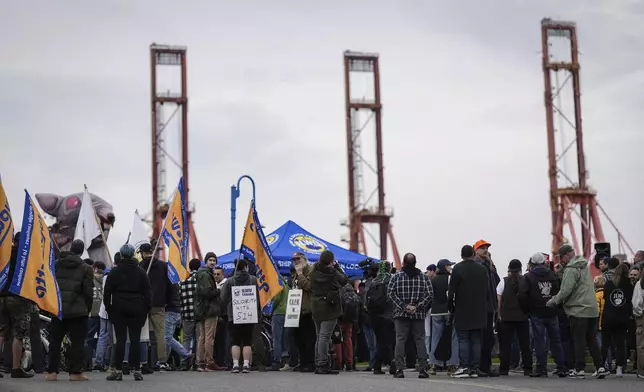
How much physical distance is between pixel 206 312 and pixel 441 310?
349 centimetres

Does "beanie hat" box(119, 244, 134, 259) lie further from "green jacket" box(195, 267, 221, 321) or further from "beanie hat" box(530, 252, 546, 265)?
"beanie hat" box(530, 252, 546, 265)

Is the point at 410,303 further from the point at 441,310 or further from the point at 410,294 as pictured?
the point at 441,310

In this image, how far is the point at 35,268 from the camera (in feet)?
44.3

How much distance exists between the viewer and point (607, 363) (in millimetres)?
17531

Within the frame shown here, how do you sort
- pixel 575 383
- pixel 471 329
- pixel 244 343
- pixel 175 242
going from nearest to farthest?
pixel 575 383 < pixel 471 329 < pixel 244 343 < pixel 175 242

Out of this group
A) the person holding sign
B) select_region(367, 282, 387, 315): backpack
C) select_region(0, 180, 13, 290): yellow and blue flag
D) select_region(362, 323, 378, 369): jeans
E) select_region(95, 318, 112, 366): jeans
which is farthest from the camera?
select_region(362, 323, 378, 369): jeans

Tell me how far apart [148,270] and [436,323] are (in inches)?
179

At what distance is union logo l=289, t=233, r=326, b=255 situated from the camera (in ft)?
79.7

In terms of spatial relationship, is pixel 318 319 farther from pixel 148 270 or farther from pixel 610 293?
pixel 610 293

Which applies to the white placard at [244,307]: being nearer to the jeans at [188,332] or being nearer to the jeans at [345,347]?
the jeans at [188,332]

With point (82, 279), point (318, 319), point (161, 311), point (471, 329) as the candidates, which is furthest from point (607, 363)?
point (82, 279)

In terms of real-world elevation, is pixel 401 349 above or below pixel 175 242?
below

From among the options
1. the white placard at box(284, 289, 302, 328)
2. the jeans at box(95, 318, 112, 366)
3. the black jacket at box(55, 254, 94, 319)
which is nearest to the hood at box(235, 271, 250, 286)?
the white placard at box(284, 289, 302, 328)

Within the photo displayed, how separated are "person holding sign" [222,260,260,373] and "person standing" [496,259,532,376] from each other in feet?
11.1
